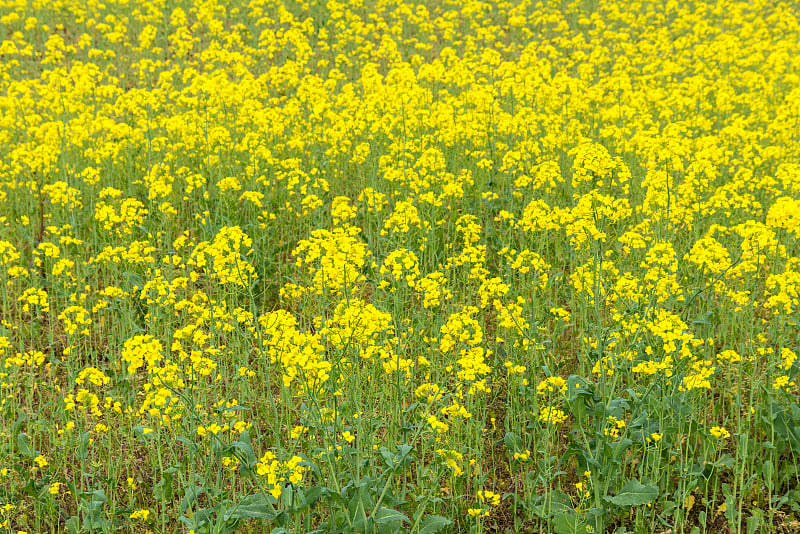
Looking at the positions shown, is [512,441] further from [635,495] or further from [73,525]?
[73,525]

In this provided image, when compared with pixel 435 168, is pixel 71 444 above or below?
below

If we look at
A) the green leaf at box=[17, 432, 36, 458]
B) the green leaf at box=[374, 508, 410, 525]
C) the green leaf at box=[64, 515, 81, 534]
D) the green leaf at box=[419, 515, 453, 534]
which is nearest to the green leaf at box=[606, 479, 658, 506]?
the green leaf at box=[419, 515, 453, 534]

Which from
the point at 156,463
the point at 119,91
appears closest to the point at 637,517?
the point at 156,463

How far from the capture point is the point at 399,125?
8859mm

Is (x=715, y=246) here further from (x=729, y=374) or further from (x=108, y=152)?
(x=108, y=152)

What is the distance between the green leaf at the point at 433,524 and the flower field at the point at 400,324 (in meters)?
0.02

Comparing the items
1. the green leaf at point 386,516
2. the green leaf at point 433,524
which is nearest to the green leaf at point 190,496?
the green leaf at point 386,516

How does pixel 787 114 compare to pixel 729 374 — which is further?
pixel 787 114

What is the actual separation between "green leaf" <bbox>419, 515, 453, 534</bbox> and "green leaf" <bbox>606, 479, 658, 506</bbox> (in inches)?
37.3

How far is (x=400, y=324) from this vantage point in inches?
210

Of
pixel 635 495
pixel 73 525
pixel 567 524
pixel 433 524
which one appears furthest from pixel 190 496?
pixel 635 495

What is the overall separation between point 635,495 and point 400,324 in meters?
1.95

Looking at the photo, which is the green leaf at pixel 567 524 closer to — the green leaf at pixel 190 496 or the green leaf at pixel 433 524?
the green leaf at pixel 433 524

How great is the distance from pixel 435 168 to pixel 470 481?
10.7 ft
